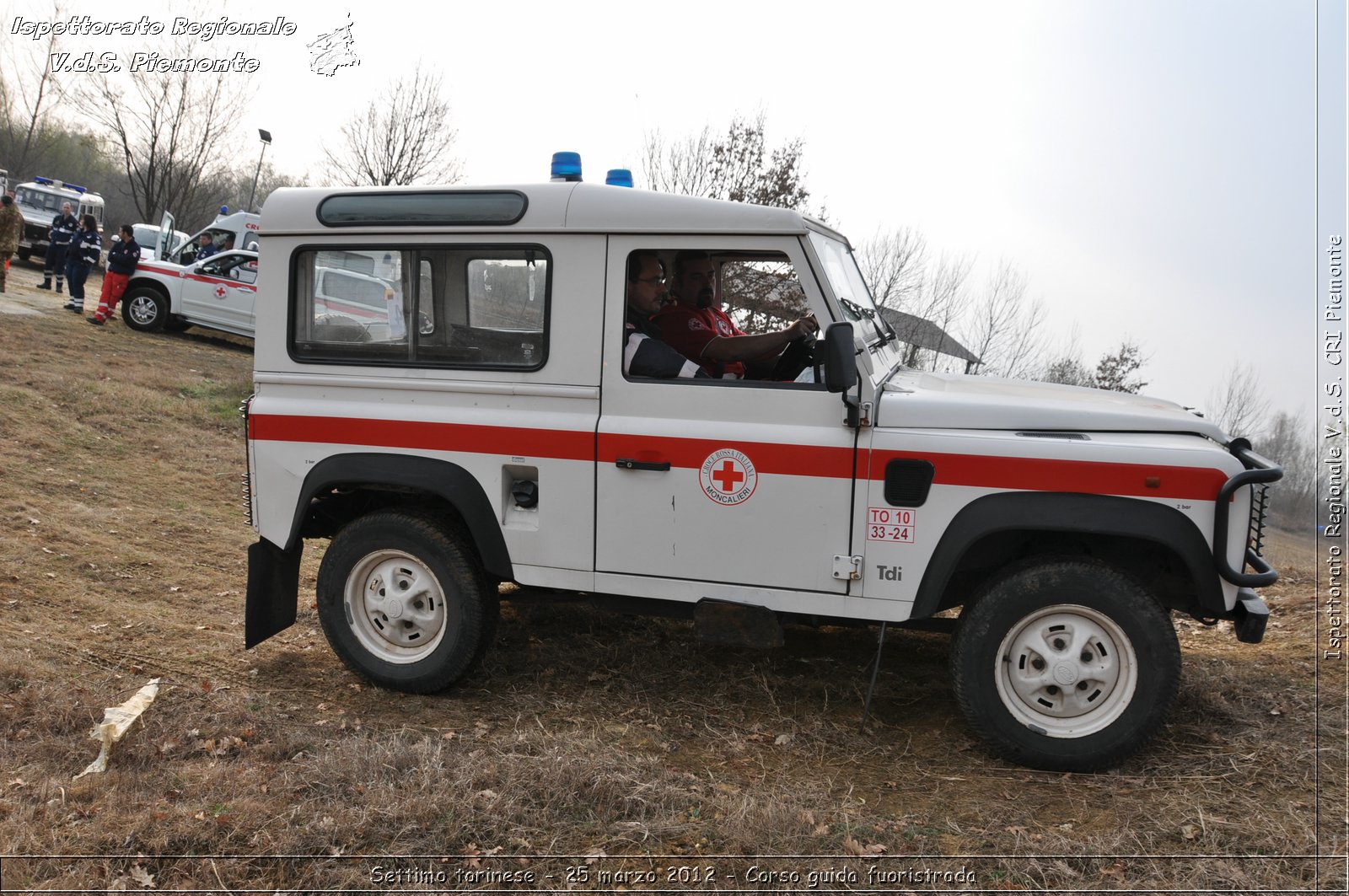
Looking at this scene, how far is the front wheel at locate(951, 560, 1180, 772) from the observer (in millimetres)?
4137

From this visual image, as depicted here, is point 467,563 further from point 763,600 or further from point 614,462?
point 763,600

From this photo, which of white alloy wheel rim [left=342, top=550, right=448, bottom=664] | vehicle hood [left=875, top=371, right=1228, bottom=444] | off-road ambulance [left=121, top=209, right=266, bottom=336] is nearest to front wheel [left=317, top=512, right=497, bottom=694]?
white alloy wheel rim [left=342, top=550, right=448, bottom=664]

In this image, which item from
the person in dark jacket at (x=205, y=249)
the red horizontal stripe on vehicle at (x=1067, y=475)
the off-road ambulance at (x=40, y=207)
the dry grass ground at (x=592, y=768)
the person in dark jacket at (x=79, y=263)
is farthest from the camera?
the off-road ambulance at (x=40, y=207)

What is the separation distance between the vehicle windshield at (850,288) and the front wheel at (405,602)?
2.18 m

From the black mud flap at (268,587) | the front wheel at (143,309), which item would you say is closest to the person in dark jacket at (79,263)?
the front wheel at (143,309)

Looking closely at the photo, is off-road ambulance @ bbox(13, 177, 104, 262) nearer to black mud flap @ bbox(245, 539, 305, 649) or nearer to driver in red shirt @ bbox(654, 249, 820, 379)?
black mud flap @ bbox(245, 539, 305, 649)

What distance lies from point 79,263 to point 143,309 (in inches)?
60.1

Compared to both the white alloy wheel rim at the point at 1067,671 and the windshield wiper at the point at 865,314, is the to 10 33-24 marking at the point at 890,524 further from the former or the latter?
the windshield wiper at the point at 865,314

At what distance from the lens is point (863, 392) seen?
4.32 metres

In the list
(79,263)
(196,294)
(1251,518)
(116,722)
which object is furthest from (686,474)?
(79,263)

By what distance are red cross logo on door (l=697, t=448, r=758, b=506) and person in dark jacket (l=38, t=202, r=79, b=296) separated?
18293mm

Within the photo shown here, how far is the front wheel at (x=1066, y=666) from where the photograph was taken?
4137 mm

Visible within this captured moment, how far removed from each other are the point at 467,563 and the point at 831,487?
1822 mm

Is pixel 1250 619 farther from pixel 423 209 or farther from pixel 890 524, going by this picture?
pixel 423 209
